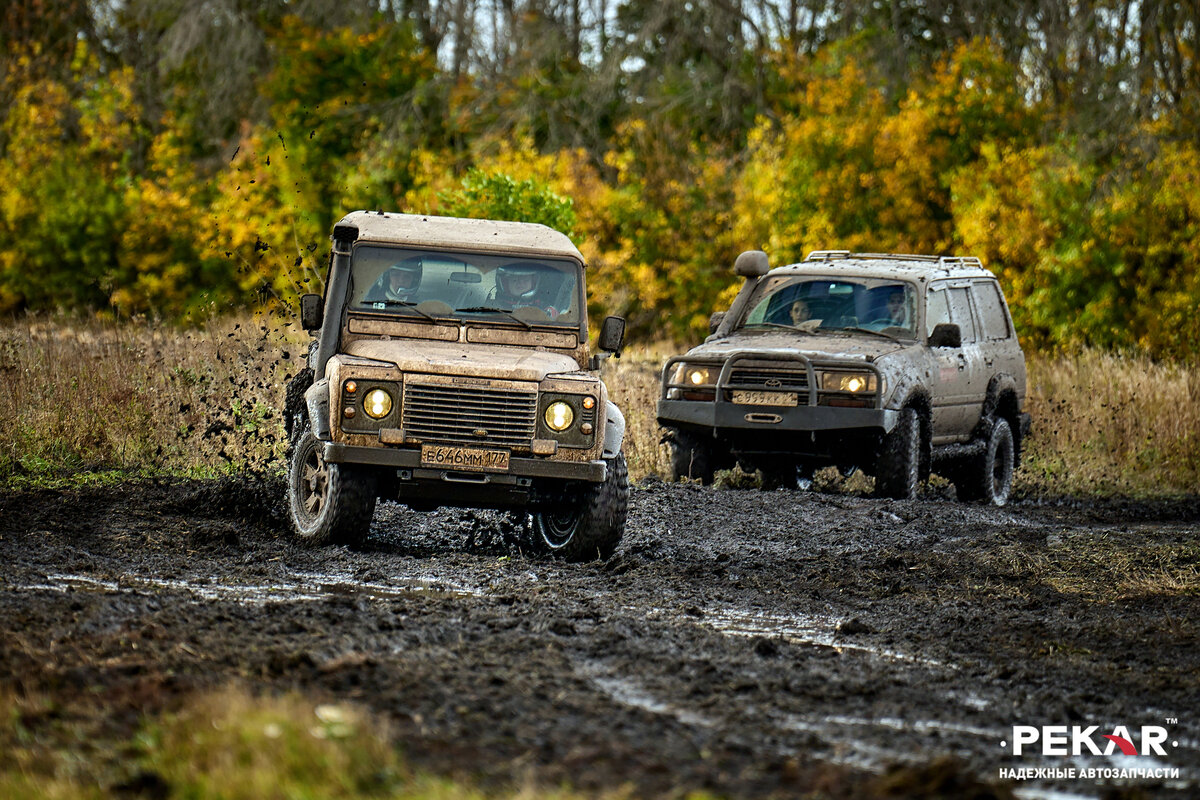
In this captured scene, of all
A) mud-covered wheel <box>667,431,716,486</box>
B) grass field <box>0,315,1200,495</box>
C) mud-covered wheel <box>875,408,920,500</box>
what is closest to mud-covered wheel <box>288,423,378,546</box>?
grass field <box>0,315,1200,495</box>

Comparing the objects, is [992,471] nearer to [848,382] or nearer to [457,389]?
[848,382]

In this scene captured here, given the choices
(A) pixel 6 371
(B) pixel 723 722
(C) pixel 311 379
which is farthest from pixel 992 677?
(A) pixel 6 371

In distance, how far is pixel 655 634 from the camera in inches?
308

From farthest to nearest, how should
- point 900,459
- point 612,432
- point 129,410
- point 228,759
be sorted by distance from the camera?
1. point 129,410
2. point 900,459
3. point 612,432
4. point 228,759

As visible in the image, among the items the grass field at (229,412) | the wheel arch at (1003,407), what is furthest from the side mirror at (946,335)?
the grass field at (229,412)

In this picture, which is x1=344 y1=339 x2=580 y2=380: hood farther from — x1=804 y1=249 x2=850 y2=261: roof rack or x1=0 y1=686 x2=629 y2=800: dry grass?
x1=804 y1=249 x2=850 y2=261: roof rack

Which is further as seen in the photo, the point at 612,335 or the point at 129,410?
the point at 129,410

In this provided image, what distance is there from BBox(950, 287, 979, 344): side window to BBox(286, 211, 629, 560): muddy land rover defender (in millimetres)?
5420

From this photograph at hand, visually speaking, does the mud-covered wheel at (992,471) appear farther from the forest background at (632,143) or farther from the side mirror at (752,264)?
the forest background at (632,143)

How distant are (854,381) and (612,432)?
3.98m

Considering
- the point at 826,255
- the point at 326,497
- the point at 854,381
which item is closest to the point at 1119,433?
the point at 826,255

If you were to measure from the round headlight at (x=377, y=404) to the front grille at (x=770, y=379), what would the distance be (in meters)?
4.67

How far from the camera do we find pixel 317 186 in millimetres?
35344

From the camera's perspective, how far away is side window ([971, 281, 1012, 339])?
1603cm
